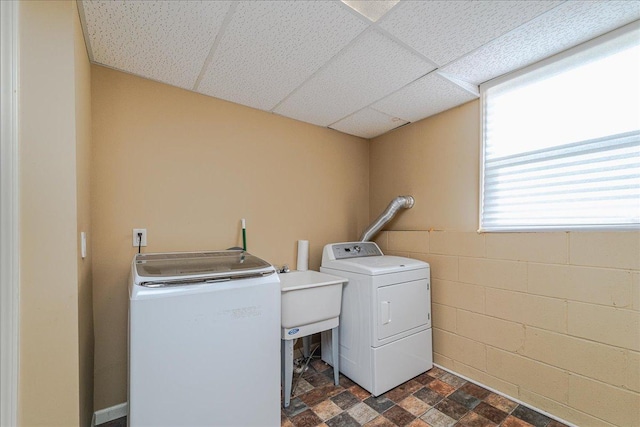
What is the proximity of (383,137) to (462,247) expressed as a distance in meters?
1.42

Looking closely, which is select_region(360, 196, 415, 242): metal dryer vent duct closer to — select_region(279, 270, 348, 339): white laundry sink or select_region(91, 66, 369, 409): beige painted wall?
select_region(91, 66, 369, 409): beige painted wall

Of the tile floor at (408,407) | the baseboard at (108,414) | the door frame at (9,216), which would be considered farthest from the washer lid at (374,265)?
the door frame at (9,216)

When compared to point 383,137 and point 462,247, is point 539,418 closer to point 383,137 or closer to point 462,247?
point 462,247

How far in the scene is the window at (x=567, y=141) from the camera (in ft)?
4.80

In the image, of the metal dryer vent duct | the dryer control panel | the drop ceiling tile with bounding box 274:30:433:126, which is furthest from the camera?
the metal dryer vent duct

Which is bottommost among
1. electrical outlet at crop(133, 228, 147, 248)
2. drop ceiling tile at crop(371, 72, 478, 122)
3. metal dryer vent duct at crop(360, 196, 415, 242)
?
electrical outlet at crop(133, 228, 147, 248)

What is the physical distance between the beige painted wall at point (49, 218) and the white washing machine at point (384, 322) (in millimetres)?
1592

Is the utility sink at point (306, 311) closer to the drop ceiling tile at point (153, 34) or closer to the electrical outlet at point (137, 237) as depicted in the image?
the electrical outlet at point (137, 237)

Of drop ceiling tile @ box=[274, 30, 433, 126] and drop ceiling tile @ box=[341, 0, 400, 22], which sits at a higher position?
drop ceiling tile @ box=[341, 0, 400, 22]

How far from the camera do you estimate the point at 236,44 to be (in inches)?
59.3

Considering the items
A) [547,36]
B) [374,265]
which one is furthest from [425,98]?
[374,265]

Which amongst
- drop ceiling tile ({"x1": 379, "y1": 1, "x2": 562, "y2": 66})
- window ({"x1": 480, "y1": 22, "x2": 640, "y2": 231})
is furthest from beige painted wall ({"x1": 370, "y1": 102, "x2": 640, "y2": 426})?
drop ceiling tile ({"x1": 379, "y1": 1, "x2": 562, "y2": 66})

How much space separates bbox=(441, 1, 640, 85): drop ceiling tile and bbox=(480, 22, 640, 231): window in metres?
0.10

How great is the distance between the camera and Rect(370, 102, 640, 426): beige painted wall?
1465 mm
